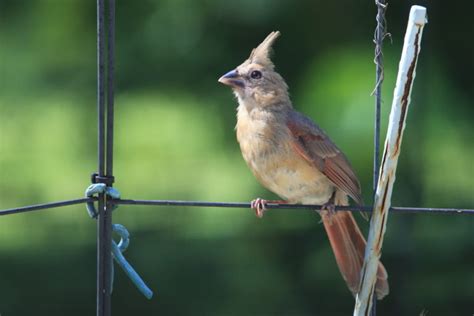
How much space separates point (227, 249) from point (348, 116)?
32.5 inches

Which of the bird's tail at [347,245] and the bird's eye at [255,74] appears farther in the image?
the bird's eye at [255,74]

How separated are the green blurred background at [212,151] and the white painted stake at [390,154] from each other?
2.37 meters

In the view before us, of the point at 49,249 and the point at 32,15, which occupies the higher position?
the point at 32,15

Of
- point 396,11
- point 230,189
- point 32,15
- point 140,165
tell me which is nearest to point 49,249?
point 140,165

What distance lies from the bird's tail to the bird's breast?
118mm

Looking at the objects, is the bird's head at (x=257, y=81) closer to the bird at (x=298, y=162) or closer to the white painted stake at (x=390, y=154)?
the bird at (x=298, y=162)

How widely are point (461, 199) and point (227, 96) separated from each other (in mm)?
1190

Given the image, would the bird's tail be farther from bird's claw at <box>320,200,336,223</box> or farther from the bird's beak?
the bird's beak

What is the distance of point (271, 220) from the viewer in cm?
490

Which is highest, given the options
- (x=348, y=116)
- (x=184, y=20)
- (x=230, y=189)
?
(x=184, y=20)

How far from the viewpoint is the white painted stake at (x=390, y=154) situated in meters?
2.24

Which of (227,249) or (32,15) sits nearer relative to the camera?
(227,249)

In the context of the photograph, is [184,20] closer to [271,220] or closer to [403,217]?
[271,220]

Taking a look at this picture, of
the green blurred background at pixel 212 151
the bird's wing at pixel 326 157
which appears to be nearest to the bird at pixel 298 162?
the bird's wing at pixel 326 157
